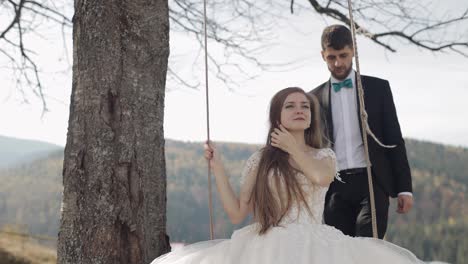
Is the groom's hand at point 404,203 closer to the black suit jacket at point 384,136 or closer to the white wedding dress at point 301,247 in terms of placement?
the black suit jacket at point 384,136

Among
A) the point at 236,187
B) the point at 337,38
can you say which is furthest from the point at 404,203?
the point at 236,187

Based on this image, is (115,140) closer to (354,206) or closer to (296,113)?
(296,113)

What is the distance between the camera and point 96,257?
8.29ft

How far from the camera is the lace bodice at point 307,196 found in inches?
89.3

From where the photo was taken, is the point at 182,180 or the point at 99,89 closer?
the point at 99,89

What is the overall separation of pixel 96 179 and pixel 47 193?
1123 inches

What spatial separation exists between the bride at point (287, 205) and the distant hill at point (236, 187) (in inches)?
810

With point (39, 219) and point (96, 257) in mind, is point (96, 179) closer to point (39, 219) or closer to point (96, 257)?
point (96, 257)

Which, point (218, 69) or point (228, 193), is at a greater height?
point (218, 69)

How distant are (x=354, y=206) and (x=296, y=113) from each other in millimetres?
763

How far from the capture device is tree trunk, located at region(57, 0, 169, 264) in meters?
2.55

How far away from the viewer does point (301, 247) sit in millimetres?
2090

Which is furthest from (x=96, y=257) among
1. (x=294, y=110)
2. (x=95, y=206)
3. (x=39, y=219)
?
(x=39, y=219)

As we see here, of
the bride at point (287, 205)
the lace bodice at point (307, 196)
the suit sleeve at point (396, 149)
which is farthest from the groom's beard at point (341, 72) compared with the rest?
the lace bodice at point (307, 196)
